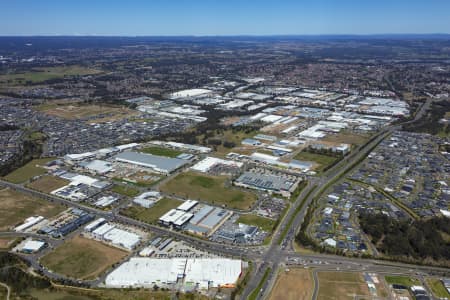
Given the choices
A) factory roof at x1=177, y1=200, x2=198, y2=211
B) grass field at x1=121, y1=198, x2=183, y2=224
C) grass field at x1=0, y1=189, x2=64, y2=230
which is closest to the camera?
grass field at x1=0, y1=189, x2=64, y2=230

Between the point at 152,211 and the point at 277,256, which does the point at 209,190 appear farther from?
the point at 277,256

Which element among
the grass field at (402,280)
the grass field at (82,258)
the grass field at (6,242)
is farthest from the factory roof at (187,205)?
the grass field at (402,280)

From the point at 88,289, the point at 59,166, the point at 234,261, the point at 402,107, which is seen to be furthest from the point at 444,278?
the point at 402,107

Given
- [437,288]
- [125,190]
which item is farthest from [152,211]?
[437,288]

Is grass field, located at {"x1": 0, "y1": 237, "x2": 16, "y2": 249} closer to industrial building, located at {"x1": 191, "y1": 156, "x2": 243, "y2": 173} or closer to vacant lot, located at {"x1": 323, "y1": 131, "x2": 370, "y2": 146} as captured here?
industrial building, located at {"x1": 191, "y1": 156, "x2": 243, "y2": 173}

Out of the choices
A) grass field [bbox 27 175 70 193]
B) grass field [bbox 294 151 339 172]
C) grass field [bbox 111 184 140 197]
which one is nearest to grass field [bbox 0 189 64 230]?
grass field [bbox 27 175 70 193]
